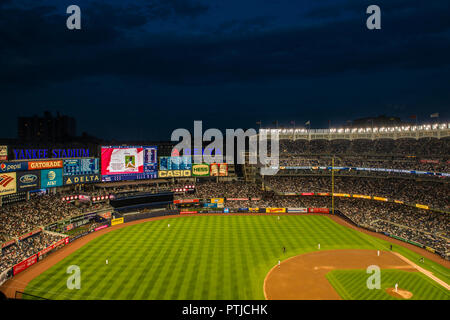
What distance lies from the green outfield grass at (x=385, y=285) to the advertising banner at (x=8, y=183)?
43402mm

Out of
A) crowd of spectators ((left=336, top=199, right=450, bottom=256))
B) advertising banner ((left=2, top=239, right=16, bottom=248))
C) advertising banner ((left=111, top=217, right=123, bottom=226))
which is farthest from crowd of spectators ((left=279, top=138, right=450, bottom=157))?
advertising banner ((left=2, top=239, right=16, bottom=248))

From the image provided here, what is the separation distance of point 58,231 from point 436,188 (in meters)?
62.0

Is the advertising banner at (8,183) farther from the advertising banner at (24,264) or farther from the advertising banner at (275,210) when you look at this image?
the advertising banner at (275,210)

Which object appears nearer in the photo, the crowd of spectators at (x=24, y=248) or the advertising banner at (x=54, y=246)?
the crowd of spectators at (x=24, y=248)

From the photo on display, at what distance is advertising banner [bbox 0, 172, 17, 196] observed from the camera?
40000mm

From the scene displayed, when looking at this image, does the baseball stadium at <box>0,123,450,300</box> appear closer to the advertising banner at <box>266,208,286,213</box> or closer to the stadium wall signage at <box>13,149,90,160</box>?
the stadium wall signage at <box>13,149,90,160</box>

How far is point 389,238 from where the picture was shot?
138ft

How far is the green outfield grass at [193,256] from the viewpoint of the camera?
85.9ft

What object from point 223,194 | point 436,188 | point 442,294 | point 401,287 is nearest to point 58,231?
point 223,194

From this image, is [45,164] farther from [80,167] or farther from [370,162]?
[370,162]

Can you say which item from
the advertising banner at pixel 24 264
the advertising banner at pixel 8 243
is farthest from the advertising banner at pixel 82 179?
the advertising banner at pixel 24 264

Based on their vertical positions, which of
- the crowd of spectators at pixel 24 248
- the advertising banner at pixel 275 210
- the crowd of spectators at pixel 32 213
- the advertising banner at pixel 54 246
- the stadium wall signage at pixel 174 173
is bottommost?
the advertising banner at pixel 275 210

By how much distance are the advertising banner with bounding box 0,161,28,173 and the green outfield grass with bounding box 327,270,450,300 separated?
145ft

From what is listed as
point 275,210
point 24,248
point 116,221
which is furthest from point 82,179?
point 275,210
